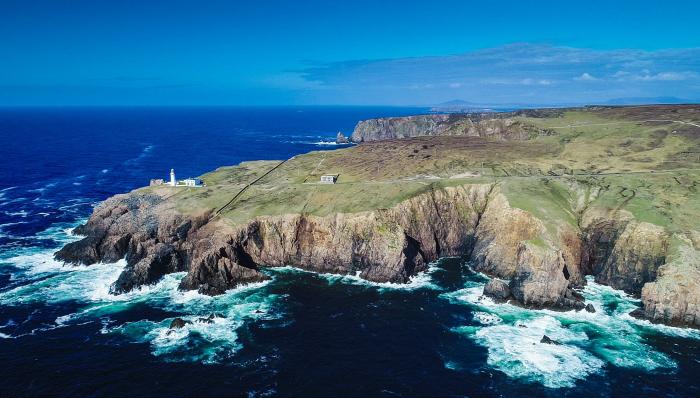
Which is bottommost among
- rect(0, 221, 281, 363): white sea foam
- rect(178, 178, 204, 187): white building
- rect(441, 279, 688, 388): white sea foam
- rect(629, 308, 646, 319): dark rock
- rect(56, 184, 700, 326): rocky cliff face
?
rect(441, 279, 688, 388): white sea foam

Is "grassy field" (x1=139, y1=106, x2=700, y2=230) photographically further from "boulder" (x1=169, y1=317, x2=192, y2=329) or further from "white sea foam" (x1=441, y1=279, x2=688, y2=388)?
"boulder" (x1=169, y1=317, x2=192, y2=329)

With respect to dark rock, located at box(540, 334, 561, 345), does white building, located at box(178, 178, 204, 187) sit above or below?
above

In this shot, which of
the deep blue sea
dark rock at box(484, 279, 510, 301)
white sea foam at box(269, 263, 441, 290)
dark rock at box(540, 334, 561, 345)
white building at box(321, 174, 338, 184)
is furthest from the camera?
white building at box(321, 174, 338, 184)

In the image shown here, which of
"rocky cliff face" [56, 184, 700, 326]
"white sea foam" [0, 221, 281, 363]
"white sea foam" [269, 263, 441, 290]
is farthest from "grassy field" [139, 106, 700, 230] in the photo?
"white sea foam" [0, 221, 281, 363]

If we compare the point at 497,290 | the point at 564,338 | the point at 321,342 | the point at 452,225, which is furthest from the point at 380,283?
the point at 564,338

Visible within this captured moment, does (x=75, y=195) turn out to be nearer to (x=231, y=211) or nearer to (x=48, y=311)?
(x=231, y=211)

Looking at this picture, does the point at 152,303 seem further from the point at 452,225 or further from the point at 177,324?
the point at 452,225

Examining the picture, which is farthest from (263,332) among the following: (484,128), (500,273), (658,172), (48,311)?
(484,128)
